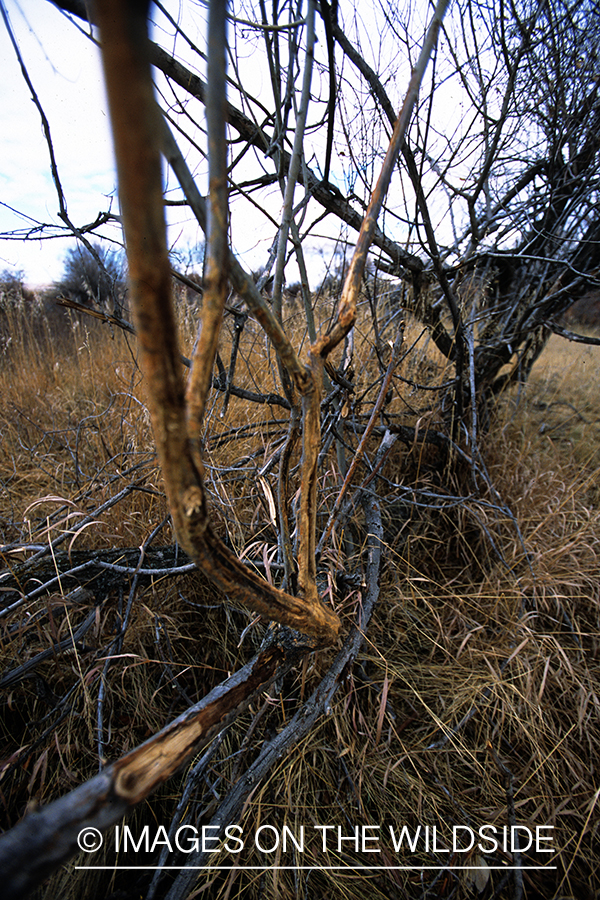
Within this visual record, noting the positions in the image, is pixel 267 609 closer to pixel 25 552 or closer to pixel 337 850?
pixel 337 850

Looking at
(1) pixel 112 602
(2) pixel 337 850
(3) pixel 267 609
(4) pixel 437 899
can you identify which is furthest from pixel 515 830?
(1) pixel 112 602

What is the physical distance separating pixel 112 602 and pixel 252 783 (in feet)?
2.01

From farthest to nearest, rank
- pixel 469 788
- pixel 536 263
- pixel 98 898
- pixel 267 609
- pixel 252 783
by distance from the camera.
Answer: pixel 536 263, pixel 469 788, pixel 98 898, pixel 252 783, pixel 267 609

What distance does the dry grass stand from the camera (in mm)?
868

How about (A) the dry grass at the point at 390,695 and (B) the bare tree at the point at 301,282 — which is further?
(A) the dry grass at the point at 390,695

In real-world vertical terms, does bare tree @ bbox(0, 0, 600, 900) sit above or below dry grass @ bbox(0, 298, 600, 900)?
above

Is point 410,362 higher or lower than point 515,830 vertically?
higher

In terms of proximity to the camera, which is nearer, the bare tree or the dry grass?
the bare tree

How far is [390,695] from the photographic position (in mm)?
1107

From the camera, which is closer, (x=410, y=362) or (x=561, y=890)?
(x=561, y=890)

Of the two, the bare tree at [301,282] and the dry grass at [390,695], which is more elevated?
the bare tree at [301,282]

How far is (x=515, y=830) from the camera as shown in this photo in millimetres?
874

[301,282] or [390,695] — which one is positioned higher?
[301,282]

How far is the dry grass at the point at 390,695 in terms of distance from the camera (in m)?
0.87
